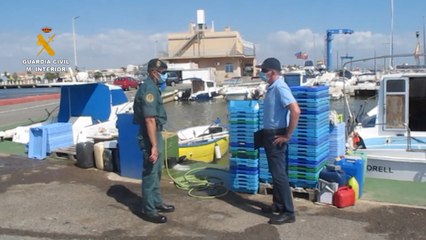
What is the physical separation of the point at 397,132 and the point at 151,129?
7.25 m

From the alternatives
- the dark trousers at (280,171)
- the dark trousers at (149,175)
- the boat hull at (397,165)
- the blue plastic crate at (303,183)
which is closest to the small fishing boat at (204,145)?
the boat hull at (397,165)

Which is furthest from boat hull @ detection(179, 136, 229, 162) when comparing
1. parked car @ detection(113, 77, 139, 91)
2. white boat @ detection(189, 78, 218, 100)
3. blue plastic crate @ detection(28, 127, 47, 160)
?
parked car @ detection(113, 77, 139, 91)

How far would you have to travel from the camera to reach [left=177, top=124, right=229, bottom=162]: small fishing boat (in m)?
12.6

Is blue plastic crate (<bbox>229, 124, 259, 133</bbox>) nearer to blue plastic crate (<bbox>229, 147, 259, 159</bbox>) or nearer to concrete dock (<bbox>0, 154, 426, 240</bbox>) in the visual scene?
blue plastic crate (<bbox>229, 147, 259, 159</bbox>)

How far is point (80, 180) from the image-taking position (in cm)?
841

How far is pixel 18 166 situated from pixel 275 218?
263 inches

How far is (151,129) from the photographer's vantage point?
5.73m

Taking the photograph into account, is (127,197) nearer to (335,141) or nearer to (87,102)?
(335,141)

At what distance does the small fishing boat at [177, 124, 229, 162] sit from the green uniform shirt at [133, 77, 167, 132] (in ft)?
20.0

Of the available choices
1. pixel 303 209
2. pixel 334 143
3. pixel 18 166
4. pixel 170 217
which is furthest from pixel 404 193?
pixel 18 166

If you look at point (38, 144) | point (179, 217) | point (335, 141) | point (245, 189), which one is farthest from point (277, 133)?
point (38, 144)

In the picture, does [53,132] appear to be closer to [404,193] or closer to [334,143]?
[334,143]

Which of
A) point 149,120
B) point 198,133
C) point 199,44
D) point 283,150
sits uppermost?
point 199,44

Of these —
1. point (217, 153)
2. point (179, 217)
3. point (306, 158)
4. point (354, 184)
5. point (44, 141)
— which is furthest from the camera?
point (217, 153)
